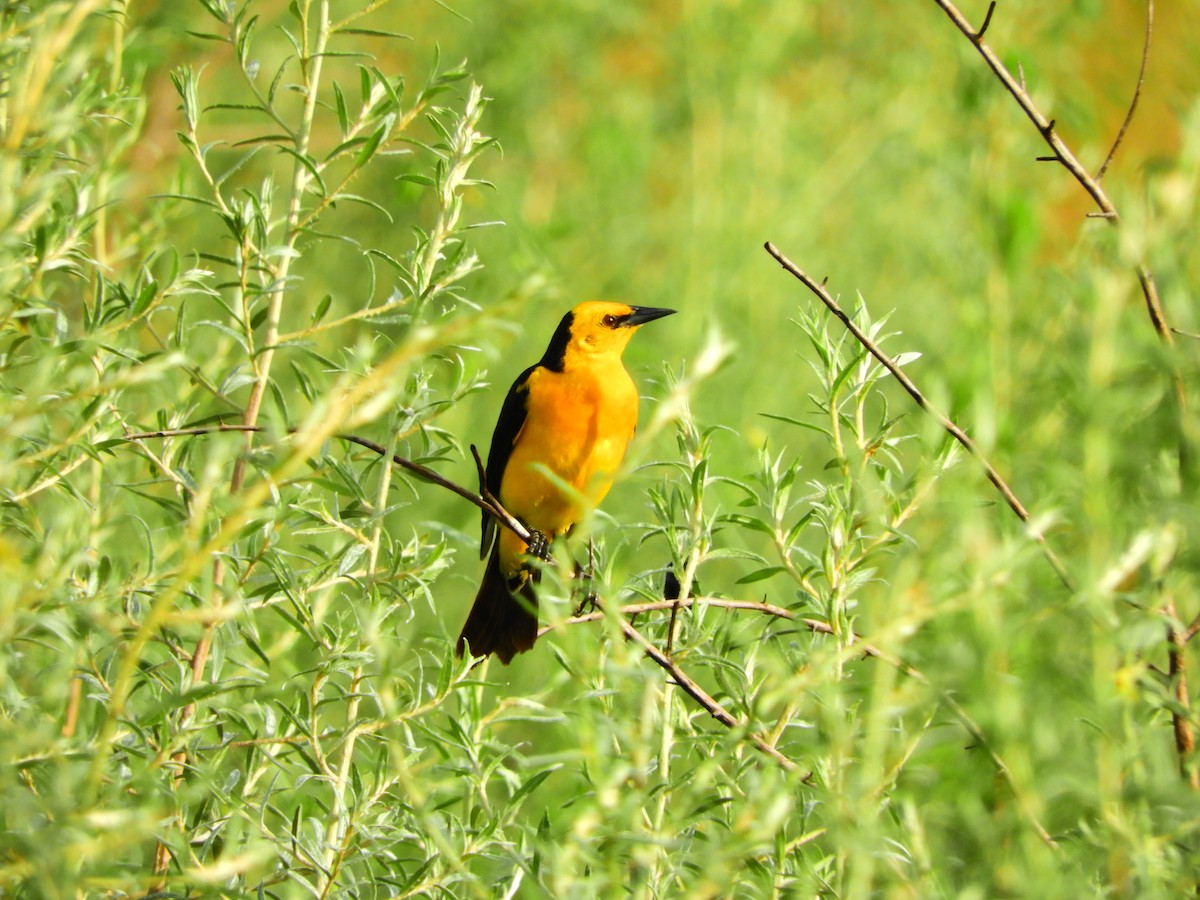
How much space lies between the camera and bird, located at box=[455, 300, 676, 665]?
370cm

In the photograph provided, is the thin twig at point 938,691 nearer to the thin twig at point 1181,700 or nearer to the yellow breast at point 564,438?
the thin twig at point 1181,700

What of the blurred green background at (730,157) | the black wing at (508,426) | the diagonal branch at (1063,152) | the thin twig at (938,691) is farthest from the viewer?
the blurred green background at (730,157)

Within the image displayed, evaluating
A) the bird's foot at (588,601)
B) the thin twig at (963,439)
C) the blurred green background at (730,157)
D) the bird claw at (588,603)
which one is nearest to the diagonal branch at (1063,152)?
the thin twig at (963,439)

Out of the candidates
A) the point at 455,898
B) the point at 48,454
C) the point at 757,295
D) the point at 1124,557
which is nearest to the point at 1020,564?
the point at 1124,557

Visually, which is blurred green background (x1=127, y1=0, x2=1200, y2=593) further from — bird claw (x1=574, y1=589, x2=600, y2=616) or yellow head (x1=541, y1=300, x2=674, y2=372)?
bird claw (x1=574, y1=589, x2=600, y2=616)

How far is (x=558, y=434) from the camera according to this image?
375cm

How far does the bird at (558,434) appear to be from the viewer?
3697 mm

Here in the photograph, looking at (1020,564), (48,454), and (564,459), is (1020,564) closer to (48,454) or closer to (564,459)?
(48,454)

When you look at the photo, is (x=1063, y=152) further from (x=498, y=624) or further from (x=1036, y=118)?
(x=498, y=624)

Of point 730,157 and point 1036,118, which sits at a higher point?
point 1036,118

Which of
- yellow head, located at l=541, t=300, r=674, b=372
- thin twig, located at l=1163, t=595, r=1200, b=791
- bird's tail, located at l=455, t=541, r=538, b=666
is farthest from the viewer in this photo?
yellow head, located at l=541, t=300, r=674, b=372

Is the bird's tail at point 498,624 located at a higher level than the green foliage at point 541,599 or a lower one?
lower

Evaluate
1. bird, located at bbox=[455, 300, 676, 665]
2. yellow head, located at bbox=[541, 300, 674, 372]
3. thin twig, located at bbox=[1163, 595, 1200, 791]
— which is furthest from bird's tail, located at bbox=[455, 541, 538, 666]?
thin twig, located at bbox=[1163, 595, 1200, 791]

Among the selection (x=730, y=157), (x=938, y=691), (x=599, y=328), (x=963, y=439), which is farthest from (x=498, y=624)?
(x=730, y=157)
